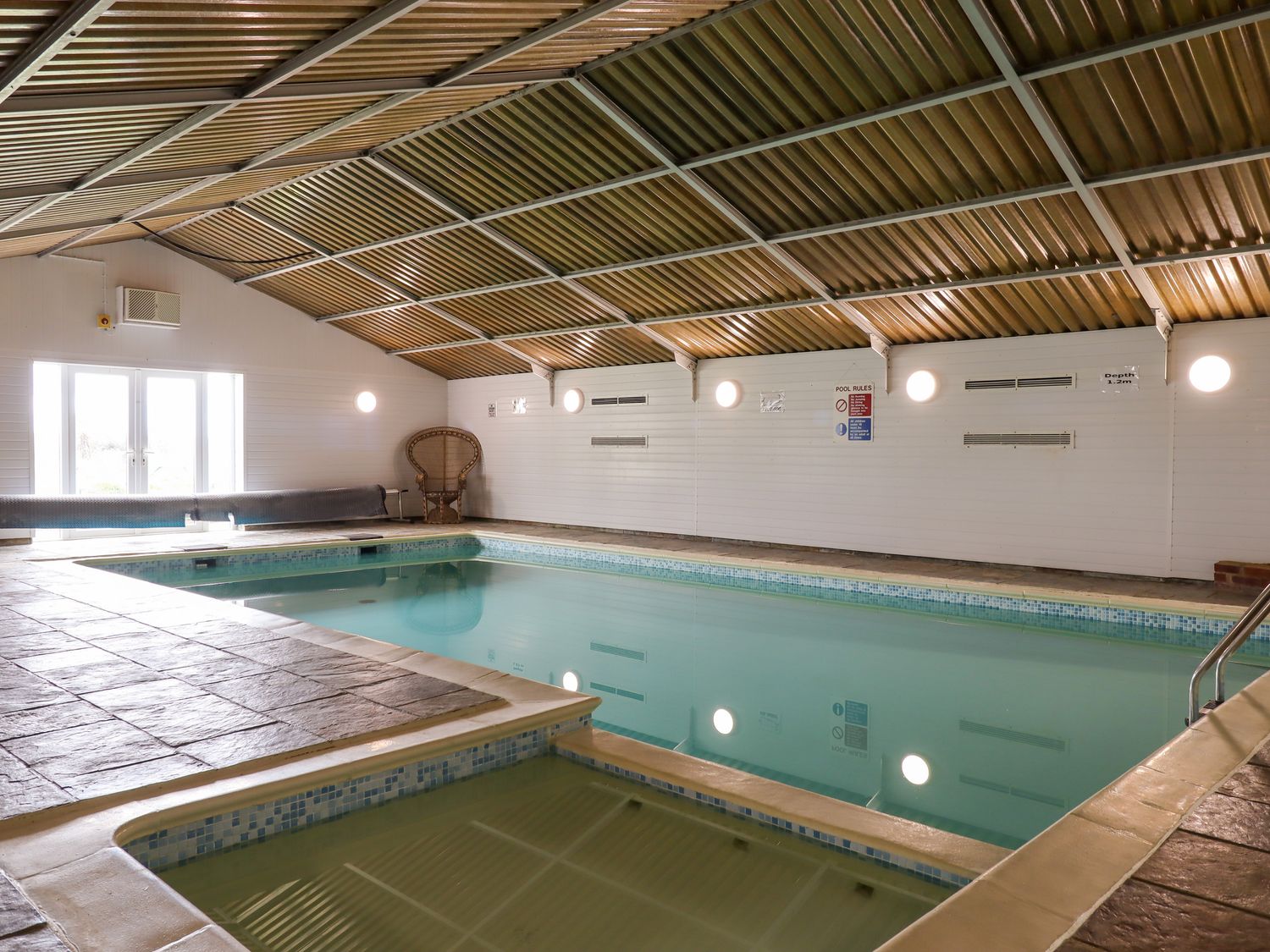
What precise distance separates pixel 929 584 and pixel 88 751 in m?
6.52

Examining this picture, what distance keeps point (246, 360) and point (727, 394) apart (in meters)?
6.93

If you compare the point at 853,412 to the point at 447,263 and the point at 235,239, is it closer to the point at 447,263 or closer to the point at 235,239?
the point at 447,263

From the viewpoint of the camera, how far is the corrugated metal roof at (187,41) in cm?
352

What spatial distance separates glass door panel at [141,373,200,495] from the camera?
451 inches

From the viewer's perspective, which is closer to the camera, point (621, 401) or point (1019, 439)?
point (1019, 439)

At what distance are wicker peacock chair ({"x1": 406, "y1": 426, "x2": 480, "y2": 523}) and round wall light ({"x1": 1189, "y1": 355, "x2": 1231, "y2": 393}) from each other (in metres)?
9.82

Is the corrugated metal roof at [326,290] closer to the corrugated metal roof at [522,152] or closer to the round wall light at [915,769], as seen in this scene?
the corrugated metal roof at [522,152]

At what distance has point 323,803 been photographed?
300cm

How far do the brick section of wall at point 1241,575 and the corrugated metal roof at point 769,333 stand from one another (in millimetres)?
3995

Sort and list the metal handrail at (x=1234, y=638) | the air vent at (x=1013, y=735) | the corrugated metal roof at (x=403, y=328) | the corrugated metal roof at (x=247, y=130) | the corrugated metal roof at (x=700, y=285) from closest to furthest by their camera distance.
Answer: the metal handrail at (x=1234, y=638) < the air vent at (x=1013, y=735) < the corrugated metal roof at (x=247, y=130) < the corrugated metal roof at (x=700, y=285) < the corrugated metal roof at (x=403, y=328)

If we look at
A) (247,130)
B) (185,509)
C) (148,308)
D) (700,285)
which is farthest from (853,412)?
(148,308)

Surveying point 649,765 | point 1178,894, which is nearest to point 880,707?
point 649,765

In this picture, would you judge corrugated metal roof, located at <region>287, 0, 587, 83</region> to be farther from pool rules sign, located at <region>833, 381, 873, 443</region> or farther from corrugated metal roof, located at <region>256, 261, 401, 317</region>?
corrugated metal roof, located at <region>256, 261, 401, 317</region>

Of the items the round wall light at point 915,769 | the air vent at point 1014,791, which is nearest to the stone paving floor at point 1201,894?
the air vent at point 1014,791
